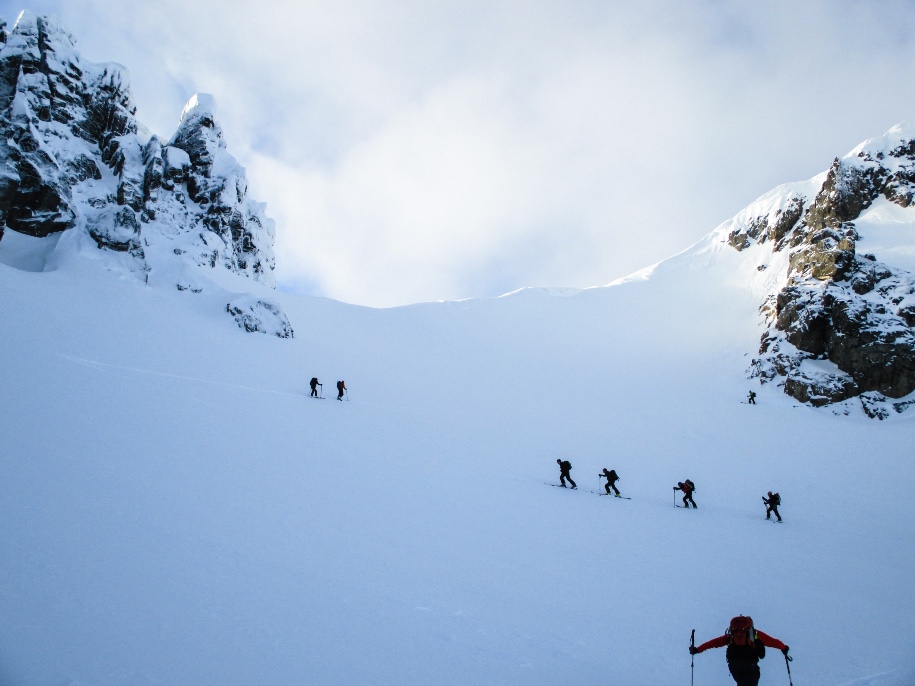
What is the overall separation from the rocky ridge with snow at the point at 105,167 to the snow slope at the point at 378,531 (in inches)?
338

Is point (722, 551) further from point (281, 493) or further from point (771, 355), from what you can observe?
point (771, 355)

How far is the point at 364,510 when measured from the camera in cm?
1015

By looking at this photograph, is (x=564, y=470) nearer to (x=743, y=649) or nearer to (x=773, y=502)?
(x=773, y=502)

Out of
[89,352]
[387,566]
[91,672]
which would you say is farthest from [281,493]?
[89,352]

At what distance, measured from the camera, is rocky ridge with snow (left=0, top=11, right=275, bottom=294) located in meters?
33.6

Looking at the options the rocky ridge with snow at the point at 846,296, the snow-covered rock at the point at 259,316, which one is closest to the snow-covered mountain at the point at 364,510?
the snow-covered rock at the point at 259,316

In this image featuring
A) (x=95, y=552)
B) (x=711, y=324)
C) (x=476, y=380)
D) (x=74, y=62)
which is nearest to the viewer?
(x=95, y=552)

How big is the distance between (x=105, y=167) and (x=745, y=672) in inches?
2119

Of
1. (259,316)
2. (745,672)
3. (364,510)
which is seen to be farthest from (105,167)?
(745,672)

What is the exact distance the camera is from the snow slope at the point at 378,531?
5527 millimetres

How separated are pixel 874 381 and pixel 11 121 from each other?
70.3m

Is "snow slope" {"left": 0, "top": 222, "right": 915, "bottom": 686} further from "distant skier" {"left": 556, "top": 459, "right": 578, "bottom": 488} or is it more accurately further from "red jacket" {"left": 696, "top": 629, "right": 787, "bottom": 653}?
"red jacket" {"left": 696, "top": 629, "right": 787, "bottom": 653}

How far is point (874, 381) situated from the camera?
35.9 m

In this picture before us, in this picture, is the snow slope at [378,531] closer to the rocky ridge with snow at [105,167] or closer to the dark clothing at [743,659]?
the dark clothing at [743,659]
